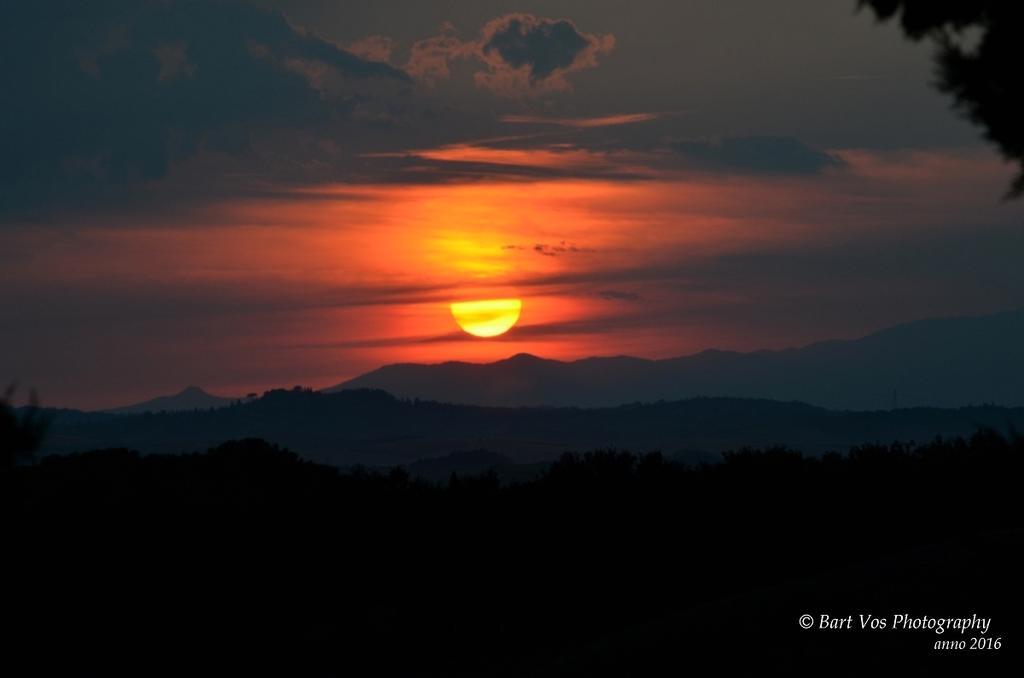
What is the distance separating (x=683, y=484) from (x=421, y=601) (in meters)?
5.30

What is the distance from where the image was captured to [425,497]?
25344 mm

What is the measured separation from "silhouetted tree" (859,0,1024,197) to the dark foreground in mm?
7925

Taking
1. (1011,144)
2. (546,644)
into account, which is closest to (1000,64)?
(1011,144)

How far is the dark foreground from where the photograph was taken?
2073 cm

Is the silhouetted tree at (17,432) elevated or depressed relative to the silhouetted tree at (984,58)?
depressed

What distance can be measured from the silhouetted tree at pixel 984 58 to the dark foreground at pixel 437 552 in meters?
7.92

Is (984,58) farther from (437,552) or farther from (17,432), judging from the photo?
(437,552)

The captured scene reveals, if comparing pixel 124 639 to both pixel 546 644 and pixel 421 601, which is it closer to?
pixel 421 601

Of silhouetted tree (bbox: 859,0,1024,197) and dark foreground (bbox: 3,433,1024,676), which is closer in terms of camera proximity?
silhouetted tree (bbox: 859,0,1024,197)

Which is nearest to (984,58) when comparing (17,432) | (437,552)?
(17,432)

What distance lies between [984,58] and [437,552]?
14.0 meters

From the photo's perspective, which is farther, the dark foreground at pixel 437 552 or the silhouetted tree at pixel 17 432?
the dark foreground at pixel 437 552

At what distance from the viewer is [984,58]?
12.8m

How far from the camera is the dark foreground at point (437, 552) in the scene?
20.7 metres
